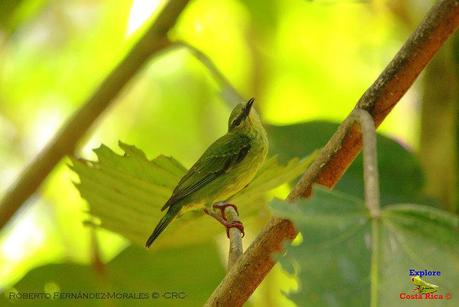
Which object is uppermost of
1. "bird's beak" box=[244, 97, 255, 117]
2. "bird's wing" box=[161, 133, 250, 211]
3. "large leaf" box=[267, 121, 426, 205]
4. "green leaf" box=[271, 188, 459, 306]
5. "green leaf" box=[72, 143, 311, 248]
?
"large leaf" box=[267, 121, 426, 205]

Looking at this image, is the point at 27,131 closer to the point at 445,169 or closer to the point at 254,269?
the point at 445,169

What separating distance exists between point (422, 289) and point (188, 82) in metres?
0.54

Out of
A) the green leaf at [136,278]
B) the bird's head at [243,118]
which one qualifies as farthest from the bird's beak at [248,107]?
the green leaf at [136,278]

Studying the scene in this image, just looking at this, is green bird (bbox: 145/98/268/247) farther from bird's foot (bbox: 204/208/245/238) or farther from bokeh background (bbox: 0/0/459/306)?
bokeh background (bbox: 0/0/459/306)

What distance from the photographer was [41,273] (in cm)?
53

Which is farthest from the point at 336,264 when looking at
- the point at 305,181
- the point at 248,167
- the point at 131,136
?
the point at 131,136

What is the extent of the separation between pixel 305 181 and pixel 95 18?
21.9 inches

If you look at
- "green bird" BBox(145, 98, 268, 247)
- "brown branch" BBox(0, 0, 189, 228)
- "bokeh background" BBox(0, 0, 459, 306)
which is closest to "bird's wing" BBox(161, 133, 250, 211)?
"green bird" BBox(145, 98, 268, 247)

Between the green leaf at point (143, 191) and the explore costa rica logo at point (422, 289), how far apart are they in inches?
5.1

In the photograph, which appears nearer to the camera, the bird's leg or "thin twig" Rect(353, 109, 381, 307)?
"thin twig" Rect(353, 109, 381, 307)

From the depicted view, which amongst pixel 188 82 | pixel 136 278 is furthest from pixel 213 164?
pixel 188 82

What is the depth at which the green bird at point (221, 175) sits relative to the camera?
17.2 inches

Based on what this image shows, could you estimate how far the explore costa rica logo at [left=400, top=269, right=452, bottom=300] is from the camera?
0.31m

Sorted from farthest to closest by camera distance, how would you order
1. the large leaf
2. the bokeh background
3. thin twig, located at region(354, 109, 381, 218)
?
the bokeh background < the large leaf < thin twig, located at region(354, 109, 381, 218)
